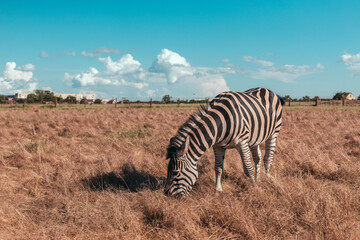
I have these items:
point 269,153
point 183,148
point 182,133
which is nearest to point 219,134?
point 182,133

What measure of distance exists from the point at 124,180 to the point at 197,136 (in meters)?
2.46

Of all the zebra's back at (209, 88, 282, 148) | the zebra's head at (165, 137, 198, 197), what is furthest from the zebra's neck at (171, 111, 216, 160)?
the zebra's back at (209, 88, 282, 148)

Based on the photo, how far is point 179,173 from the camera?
12.9ft

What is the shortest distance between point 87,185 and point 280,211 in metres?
3.79

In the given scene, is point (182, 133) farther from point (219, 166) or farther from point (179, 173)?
point (219, 166)

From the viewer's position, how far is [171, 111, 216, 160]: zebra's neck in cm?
410

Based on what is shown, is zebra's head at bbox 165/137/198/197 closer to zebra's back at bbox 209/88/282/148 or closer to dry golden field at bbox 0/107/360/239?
dry golden field at bbox 0/107/360/239

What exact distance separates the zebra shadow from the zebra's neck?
1.47m

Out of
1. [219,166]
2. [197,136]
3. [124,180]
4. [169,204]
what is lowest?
[124,180]

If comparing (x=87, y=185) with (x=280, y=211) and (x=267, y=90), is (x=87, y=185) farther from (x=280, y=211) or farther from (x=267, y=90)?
(x=267, y=90)

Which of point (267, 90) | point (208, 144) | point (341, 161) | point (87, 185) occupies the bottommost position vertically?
point (87, 185)

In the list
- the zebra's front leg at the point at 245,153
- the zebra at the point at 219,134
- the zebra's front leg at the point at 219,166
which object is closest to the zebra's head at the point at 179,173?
the zebra at the point at 219,134

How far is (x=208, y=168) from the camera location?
20.3 feet

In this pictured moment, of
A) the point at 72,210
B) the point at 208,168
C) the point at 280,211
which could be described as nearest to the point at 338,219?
the point at 280,211
